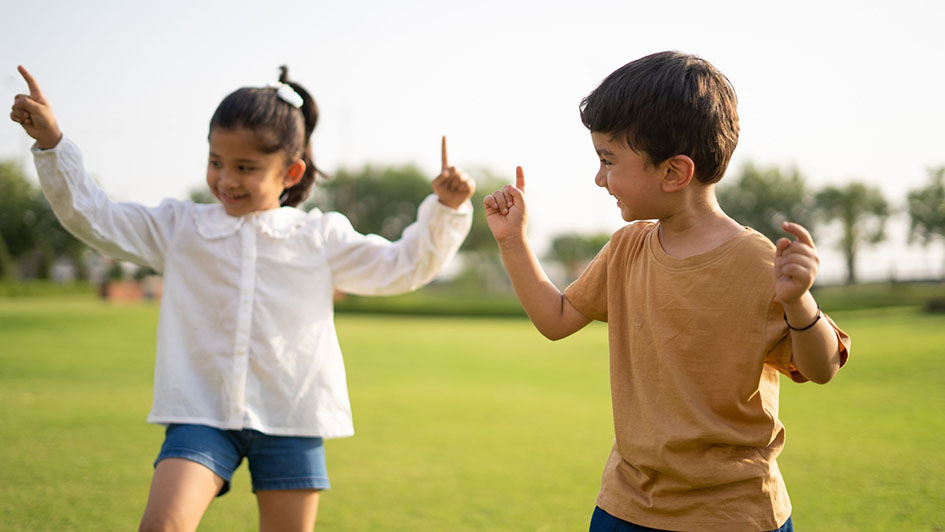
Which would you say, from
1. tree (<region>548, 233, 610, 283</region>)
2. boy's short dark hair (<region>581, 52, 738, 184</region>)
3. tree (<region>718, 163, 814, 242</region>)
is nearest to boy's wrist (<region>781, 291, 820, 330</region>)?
boy's short dark hair (<region>581, 52, 738, 184</region>)

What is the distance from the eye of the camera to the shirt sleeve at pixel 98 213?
2395 mm

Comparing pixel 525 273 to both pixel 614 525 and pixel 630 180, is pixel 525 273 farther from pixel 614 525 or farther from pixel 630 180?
pixel 614 525

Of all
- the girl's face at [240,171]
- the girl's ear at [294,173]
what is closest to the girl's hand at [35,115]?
the girl's face at [240,171]

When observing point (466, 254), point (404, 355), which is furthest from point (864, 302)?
point (466, 254)

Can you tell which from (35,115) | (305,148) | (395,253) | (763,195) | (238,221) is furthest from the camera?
(763,195)

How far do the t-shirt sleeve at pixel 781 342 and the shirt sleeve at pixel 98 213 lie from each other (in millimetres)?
1798

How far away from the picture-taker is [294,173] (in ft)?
8.93

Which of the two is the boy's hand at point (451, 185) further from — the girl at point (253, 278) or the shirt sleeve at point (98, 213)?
the shirt sleeve at point (98, 213)

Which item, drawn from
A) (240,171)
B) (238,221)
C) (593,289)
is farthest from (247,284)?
(593,289)

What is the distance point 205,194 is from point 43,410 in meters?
47.3

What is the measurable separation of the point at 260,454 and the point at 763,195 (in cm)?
5159

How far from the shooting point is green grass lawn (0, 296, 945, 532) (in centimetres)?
338

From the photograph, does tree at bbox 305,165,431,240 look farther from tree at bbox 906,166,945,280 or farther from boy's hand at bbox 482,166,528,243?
boy's hand at bbox 482,166,528,243

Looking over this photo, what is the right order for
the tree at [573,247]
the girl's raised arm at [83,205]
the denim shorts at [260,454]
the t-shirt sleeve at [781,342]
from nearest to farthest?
the t-shirt sleeve at [781,342] < the denim shorts at [260,454] < the girl's raised arm at [83,205] < the tree at [573,247]
